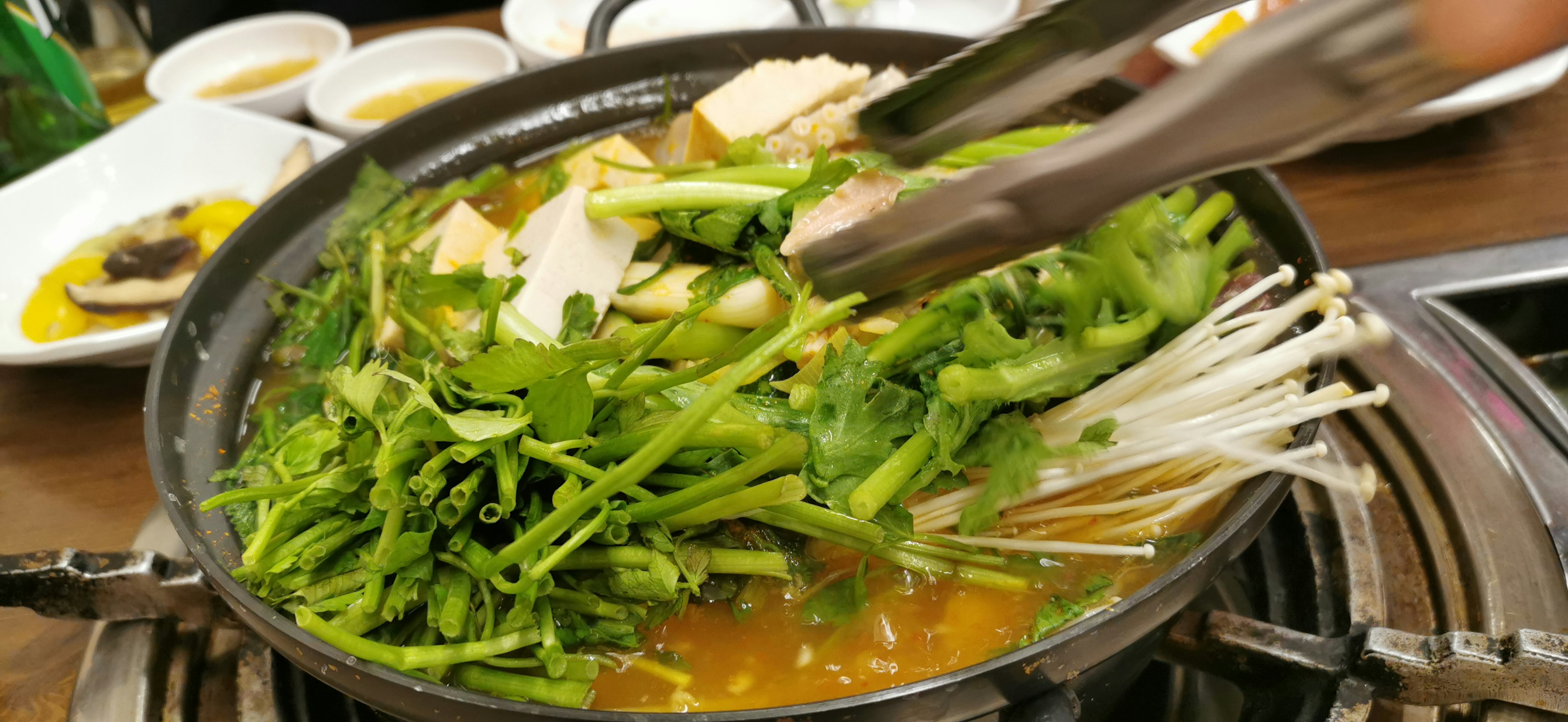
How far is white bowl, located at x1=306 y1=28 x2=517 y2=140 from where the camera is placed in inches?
120

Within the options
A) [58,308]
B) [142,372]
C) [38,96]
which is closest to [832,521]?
[142,372]

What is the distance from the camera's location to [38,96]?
2.62 meters

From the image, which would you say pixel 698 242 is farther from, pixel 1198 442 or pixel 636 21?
pixel 636 21

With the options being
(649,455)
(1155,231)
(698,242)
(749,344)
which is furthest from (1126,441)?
(698,242)

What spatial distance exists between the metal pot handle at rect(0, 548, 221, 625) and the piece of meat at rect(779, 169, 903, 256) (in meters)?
1.15

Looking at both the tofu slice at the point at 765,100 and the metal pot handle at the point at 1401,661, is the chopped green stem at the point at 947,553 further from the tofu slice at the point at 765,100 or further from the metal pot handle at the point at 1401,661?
the tofu slice at the point at 765,100

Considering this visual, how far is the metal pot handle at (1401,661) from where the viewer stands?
3.75 feet

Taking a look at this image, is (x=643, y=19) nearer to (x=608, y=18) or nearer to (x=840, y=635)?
(x=608, y=18)

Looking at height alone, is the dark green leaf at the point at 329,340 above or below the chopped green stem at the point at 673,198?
below

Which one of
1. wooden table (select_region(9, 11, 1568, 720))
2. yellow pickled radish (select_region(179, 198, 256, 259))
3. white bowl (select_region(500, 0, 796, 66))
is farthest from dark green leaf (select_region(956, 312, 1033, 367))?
white bowl (select_region(500, 0, 796, 66))

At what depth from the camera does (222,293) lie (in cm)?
169

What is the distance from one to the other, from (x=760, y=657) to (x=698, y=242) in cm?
85

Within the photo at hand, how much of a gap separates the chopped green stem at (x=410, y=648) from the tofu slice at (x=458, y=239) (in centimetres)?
86

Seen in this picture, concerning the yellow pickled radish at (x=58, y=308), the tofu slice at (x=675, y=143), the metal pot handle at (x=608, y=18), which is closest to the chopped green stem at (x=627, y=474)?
the tofu slice at (x=675, y=143)
